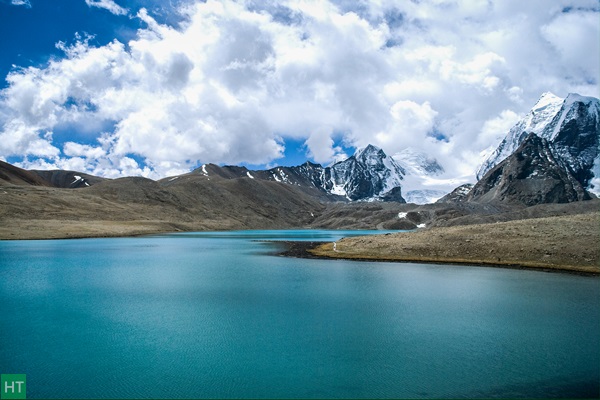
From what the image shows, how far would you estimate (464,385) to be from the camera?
16.7m

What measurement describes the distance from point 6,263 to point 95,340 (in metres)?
44.0

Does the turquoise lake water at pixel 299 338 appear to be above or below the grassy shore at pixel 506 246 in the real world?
below

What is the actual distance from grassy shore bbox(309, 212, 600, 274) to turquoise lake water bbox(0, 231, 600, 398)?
42.0 feet

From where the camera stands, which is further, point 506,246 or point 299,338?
point 506,246

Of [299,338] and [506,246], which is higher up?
[506,246]

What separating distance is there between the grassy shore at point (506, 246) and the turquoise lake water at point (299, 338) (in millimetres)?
12810

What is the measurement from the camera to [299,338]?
22.5 m

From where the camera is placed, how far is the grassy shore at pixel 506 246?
5378 cm

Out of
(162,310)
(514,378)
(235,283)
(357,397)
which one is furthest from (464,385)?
(235,283)

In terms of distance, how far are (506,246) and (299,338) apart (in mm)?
49313

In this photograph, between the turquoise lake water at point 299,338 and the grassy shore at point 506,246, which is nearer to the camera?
the turquoise lake water at point 299,338

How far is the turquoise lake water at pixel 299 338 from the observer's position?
54.8ft

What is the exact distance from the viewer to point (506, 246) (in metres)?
60.6

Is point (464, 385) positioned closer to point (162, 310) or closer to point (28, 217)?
point (162, 310)
